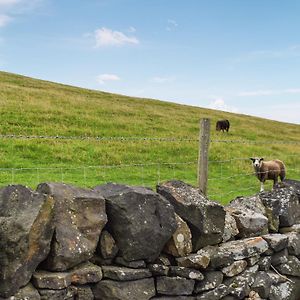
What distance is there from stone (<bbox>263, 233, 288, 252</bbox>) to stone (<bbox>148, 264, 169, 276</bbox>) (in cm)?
247

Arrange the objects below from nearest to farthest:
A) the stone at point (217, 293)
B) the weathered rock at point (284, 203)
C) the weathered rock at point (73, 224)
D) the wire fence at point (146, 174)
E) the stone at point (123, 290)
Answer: the weathered rock at point (73, 224), the stone at point (123, 290), the stone at point (217, 293), the weathered rock at point (284, 203), the wire fence at point (146, 174)

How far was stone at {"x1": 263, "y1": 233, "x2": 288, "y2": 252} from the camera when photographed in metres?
8.37

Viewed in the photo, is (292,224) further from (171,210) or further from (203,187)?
(171,210)

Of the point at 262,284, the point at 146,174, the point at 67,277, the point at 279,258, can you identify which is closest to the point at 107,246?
the point at 67,277

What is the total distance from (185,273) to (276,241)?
2.28 metres

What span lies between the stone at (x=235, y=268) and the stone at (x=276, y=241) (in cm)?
87

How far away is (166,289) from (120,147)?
15.1m

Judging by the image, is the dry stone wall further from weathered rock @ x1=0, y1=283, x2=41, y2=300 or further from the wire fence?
the wire fence

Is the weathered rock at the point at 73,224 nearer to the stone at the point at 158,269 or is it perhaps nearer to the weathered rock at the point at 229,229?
the stone at the point at 158,269

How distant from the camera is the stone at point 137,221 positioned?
635 centimetres

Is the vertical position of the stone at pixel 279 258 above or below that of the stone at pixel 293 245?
below

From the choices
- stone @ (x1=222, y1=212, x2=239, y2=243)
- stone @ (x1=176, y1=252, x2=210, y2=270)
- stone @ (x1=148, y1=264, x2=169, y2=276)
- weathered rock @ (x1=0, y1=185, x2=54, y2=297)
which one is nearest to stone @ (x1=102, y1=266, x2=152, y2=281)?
stone @ (x1=148, y1=264, x2=169, y2=276)

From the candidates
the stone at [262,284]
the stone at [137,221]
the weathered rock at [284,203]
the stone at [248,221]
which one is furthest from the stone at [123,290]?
the weathered rock at [284,203]

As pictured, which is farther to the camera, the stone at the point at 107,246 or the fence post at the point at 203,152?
the fence post at the point at 203,152
